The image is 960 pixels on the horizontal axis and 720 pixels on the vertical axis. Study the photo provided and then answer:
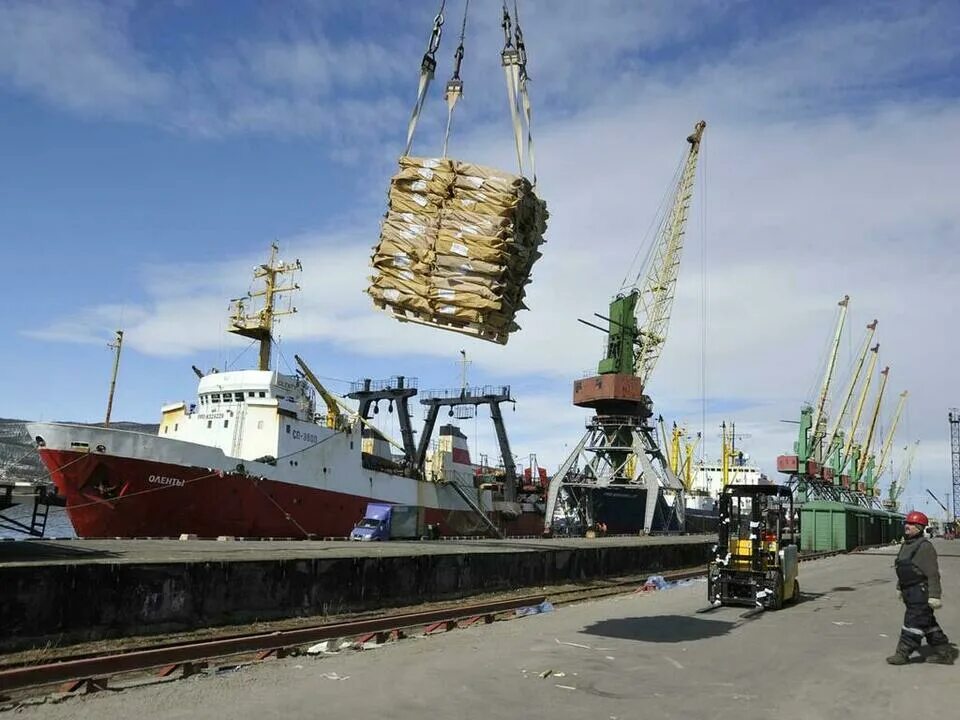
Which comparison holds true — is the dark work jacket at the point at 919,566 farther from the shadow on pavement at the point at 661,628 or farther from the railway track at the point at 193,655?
the railway track at the point at 193,655

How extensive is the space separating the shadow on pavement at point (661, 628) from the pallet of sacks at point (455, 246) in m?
4.96

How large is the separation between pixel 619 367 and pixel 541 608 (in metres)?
47.5

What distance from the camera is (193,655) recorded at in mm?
9664

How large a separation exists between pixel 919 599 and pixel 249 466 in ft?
94.8

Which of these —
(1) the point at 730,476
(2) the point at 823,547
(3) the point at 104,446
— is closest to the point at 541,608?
(3) the point at 104,446

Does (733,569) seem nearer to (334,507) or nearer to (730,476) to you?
(334,507)

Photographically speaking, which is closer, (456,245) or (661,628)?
(456,245)

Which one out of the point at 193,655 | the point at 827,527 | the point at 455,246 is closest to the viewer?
the point at 193,655

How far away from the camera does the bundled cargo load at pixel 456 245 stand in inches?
407

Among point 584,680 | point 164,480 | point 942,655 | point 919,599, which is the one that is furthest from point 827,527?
point 584,680

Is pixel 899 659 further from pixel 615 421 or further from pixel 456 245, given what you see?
pixel 615 421

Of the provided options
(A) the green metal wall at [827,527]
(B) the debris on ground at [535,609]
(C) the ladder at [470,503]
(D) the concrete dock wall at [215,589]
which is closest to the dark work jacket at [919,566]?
(B) the debris on ground at [535,609]

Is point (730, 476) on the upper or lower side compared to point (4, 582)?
upper

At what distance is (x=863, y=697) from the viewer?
7871mm
